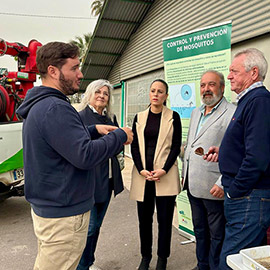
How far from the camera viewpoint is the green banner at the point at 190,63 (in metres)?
2.85

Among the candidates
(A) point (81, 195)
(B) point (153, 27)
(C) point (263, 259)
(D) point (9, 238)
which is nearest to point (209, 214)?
(C) point (263, 259)

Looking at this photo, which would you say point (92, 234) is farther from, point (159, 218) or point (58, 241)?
point (58, 241)

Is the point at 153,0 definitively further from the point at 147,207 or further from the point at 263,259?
the point at 263,259

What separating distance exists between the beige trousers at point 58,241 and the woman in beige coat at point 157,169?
3.95 ft

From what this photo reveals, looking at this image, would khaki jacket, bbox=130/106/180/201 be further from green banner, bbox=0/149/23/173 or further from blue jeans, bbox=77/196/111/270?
green banner, bbox=0/149/23/173

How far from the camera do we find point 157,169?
2.75 m

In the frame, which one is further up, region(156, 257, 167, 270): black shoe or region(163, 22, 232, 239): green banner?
region(163, 22, 232, 239): green banner

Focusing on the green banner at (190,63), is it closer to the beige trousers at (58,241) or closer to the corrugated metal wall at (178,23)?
the corrugated metal wall at (178,23)

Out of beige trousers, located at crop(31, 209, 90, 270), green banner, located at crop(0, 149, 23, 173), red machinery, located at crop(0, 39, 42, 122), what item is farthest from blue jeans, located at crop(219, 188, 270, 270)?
red machinery, located at crop(0, 39, 42, 122)

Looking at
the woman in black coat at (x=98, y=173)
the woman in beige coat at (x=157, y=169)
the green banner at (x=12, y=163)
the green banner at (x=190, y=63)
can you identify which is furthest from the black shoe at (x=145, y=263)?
the green banner at (x=12, y=163)

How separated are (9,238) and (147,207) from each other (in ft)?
7.20

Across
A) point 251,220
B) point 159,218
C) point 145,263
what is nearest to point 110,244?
point 145,263

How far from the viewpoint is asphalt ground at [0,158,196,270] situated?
307 centimetres

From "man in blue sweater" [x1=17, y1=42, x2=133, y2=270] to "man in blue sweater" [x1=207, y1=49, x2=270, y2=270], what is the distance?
817 mm
